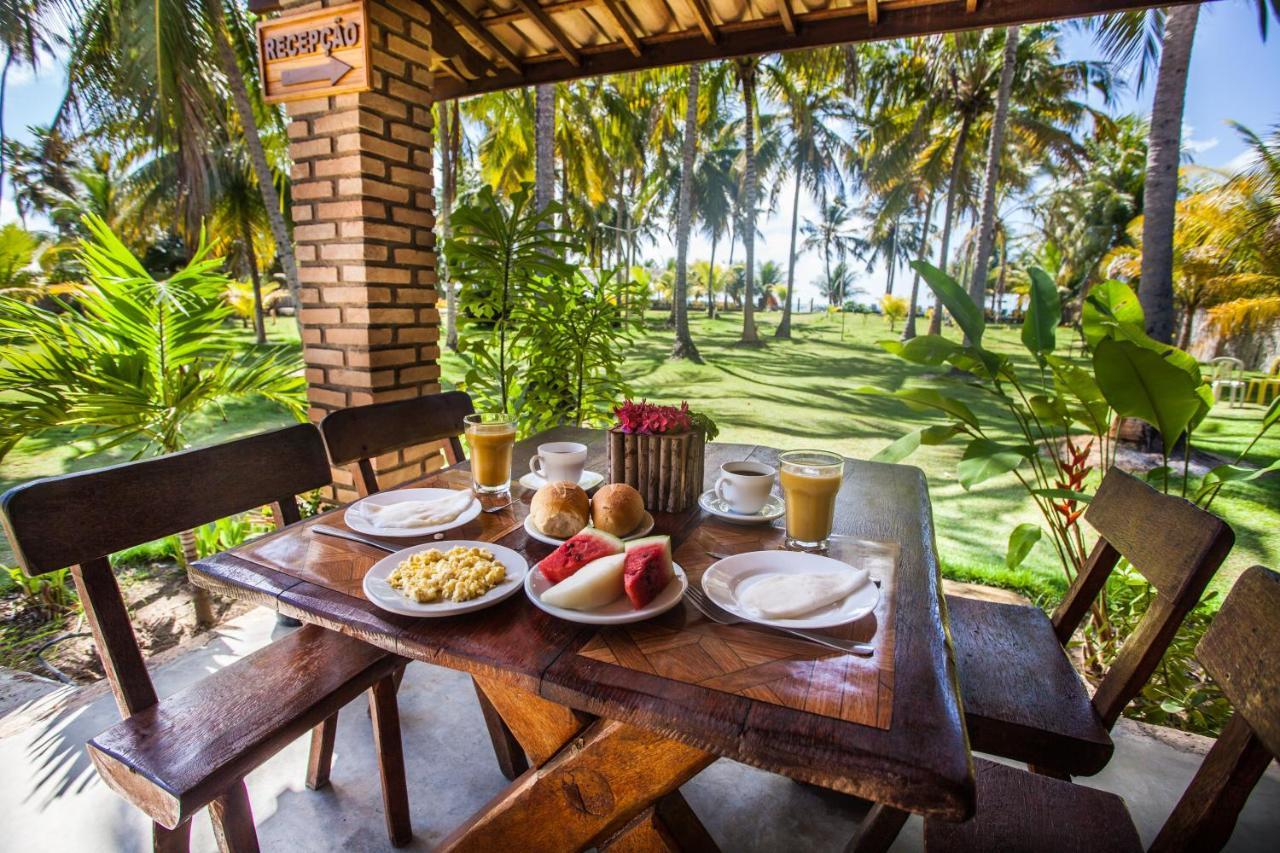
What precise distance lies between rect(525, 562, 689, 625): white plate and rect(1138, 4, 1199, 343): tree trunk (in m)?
5.02

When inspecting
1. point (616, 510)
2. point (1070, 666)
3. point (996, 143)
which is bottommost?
point (1070, 666)

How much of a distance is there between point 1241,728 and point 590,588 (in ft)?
3.10

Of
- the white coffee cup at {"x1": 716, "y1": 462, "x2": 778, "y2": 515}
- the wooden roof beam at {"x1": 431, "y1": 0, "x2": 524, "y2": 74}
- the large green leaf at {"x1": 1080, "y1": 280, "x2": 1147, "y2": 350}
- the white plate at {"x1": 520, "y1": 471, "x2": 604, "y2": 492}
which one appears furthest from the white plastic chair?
the white plate at {"x1": 520, "y1": 471, "x2": 604, "y2": 492}

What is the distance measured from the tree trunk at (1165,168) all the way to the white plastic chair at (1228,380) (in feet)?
17.0

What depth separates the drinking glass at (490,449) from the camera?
138 centimetres

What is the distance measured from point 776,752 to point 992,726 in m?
0.83

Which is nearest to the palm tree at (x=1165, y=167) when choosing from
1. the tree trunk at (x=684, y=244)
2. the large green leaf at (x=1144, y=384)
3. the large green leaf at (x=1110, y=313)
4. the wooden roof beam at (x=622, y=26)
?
the large green leaf at (x=1110, y=313)

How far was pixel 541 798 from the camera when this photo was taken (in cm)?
97

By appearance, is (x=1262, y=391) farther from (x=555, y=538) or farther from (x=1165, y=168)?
(x=555, y=538)

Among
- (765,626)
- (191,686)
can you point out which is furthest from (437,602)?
(191,686)

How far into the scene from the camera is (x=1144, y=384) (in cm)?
166

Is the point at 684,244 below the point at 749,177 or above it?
below

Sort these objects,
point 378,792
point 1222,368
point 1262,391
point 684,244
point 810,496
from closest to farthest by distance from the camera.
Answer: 1. point 810,496
2. point 378,792
3. point 1262,391
4. point 1222,368
5. point 684,244

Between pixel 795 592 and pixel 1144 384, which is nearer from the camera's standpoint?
pixel 795 592
